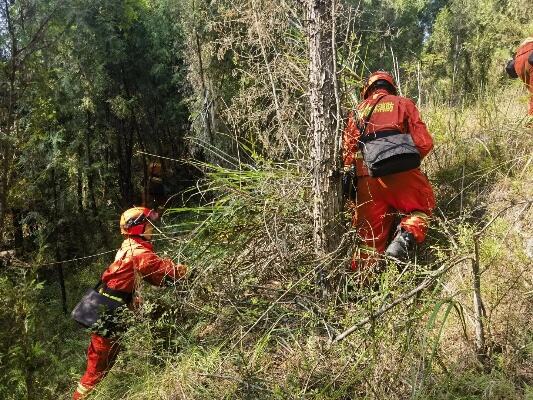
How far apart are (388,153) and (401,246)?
25.1 inches

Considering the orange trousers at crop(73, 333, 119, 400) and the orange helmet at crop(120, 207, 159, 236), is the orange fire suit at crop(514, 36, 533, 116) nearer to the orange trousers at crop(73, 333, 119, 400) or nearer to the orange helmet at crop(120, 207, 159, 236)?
the orange helmet at crop(120, 207, 159, 236)

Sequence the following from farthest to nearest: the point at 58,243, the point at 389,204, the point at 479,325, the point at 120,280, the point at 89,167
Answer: the point at 89,167 → the point at 58,243 → the point at 120,280 → the point at 389,204 → the point at 479,325

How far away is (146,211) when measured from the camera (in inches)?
154

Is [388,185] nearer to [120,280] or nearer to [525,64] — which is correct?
[525,64]

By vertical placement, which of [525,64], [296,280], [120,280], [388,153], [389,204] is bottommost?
[120,280]

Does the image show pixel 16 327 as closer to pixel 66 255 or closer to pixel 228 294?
pixel 228 294

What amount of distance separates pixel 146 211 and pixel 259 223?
1.24m

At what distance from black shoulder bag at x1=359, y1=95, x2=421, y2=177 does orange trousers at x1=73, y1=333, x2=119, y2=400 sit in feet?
7.76

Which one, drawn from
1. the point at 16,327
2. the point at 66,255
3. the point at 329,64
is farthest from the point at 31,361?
the point at 66,255

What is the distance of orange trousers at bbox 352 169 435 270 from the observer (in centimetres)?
327

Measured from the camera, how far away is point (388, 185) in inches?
136

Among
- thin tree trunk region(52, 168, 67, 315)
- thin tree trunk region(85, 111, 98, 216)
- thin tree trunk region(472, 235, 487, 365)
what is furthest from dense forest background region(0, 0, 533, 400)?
thin tree trunk region(85, 111, 98, 216)

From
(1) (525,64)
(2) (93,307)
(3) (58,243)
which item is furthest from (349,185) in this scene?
(3) (58,243)

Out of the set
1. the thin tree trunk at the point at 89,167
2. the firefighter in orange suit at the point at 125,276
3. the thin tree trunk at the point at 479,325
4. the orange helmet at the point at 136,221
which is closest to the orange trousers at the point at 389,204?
the thin tree trunk at the point at 479,325
